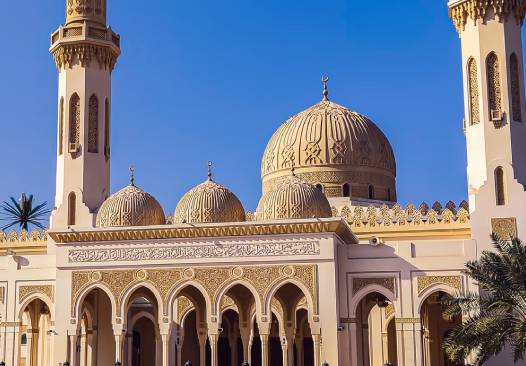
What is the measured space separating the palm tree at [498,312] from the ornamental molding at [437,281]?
224cm

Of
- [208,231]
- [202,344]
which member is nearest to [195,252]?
[208,231]

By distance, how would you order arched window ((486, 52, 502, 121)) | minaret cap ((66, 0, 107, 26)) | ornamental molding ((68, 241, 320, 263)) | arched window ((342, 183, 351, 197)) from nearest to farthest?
ornamental molding ((68, 241, 320, 263)), arched window ((486, 52, 502, 121)), minaret cap ((66, 0, 107, 26)), arched window ((342, 183, 351, 197))

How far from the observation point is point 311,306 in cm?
1859

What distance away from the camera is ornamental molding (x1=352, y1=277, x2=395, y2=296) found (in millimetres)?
19031

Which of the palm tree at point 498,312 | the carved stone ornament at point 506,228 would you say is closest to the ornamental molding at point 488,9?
the carved stone ornament at point 506,228

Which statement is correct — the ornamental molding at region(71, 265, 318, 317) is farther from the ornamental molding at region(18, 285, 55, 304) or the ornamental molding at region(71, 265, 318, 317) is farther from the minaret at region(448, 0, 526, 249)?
the minaret at region(448, 0, 526, 249)

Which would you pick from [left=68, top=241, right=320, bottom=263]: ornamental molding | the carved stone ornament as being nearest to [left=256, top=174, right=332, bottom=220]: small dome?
[left=68, top=241, right=320, bottom=263]: ornamental molding

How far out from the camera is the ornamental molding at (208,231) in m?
18.8

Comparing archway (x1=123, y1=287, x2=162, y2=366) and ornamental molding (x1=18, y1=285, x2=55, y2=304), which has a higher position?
ornamental molding (x1=18, y1=285, x2=55, y2=304)

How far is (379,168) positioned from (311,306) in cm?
764

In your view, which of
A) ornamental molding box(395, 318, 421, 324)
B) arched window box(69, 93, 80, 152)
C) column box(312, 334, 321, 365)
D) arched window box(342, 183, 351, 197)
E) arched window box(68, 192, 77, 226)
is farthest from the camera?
arched window box(342, 183, 351, 197)

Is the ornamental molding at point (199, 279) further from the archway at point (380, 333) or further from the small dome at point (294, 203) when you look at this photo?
the archway at point (380, 333)

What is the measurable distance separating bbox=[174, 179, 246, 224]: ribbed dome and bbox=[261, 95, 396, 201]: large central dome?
4457 millimetres

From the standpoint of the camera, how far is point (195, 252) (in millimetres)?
19312
